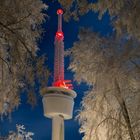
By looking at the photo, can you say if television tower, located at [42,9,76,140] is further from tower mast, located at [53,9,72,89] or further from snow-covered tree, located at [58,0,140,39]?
snow-covered tree, located at [58,0,140,39]

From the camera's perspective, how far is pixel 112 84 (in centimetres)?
1191

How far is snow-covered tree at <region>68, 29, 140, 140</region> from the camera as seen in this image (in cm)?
1149

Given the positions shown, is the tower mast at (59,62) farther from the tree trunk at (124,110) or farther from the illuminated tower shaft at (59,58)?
the tree trunk at (124,110)

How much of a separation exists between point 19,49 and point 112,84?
513 centimetres

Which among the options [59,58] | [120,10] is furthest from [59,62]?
[120,10]

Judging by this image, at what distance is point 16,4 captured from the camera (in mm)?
7418

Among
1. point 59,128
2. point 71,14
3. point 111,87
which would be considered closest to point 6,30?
point 71,14

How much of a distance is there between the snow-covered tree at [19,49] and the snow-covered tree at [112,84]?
421 centimetres

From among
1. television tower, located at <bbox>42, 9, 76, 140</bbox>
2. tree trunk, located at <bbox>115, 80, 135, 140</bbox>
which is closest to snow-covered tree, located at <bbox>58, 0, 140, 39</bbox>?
tree trunk, located at <bbox>115, 80, 135, 140</bbox>

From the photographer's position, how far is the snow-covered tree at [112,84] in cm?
1149

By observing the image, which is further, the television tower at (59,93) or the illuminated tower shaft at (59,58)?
the illuminated tower shaft at (59,58)

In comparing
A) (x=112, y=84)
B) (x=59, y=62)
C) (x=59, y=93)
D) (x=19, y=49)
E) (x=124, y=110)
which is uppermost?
(x=59, y=62)

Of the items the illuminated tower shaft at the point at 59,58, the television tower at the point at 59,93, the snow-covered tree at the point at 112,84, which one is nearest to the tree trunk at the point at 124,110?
the snow-covered tree at the point at 112,84

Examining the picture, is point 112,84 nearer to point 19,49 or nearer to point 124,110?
point 124,110
